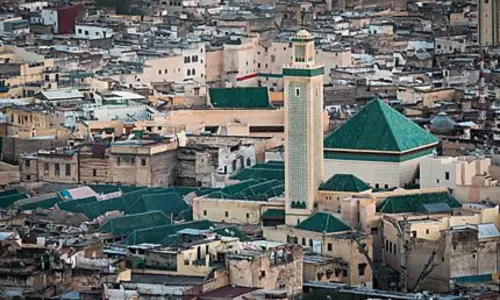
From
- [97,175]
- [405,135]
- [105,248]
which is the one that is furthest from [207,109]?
[105,248]

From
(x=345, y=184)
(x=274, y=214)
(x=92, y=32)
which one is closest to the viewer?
(x=345, y=184)

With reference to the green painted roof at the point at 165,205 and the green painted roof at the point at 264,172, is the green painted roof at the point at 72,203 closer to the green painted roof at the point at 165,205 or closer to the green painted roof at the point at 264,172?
the green painted roof at the point at 165,205

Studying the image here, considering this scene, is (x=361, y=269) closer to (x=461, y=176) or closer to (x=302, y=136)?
(x=302, y=136)

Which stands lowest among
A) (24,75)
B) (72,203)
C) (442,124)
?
(72,203)

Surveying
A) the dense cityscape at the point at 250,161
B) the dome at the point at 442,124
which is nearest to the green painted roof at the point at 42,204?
the dense cityscape at the point at 250,161

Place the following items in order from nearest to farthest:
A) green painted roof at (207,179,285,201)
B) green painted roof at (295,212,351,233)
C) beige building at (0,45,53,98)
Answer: green painted roof at (295,212,351,233), green painted roof at (207,179,285,201), beige building at (0,45,53,98)

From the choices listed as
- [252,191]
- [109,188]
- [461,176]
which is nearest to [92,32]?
[109,188]

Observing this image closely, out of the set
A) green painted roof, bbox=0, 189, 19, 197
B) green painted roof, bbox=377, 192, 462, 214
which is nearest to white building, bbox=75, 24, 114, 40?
green painted roof, bbox=0, 189, 19, 197

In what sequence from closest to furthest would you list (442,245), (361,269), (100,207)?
(442,245), (361,269), (100,207)

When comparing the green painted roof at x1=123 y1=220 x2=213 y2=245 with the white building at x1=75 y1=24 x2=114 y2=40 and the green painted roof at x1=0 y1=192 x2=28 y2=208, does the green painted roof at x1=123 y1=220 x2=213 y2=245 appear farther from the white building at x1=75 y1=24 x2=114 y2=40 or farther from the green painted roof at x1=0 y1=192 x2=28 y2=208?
the white building at x1=75 y1=24 x2=114 y2=40
